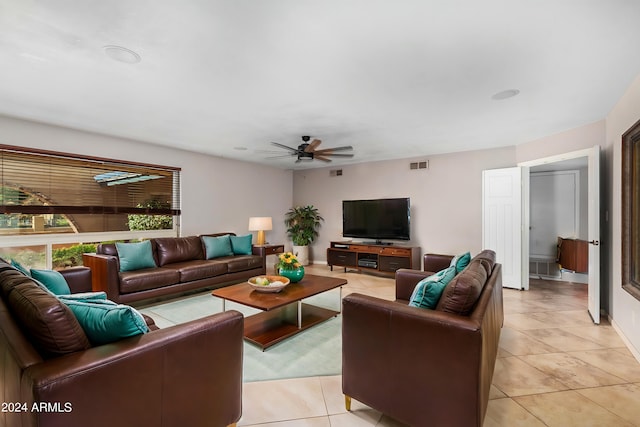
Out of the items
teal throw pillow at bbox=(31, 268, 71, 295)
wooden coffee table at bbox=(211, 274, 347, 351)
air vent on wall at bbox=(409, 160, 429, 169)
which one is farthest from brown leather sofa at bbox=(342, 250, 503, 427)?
air vent on wall at bbox=(409, 160, 429, 169)

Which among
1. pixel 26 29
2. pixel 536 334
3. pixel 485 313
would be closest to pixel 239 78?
pixel 26 29

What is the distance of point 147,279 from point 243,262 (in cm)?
150

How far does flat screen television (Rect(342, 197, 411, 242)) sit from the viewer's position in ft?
18.9

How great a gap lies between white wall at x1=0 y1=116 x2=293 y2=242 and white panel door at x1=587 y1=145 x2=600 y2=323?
562 centimetres

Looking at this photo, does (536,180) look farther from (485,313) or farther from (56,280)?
(56,280)

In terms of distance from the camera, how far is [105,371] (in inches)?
43.4

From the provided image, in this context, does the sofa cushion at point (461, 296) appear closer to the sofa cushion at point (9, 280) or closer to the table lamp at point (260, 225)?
the sofa cushion at point (9, 280)

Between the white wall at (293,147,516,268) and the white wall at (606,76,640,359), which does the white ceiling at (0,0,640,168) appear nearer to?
the white wall at (606,76,640,359)

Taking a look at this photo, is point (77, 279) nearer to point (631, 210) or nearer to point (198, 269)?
point (198, 269)

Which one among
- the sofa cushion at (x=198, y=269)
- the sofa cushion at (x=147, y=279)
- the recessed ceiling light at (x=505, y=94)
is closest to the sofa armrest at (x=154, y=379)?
the sofa cushion at (x=147, y=279)

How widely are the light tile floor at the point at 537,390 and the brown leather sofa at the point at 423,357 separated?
9.8 inches

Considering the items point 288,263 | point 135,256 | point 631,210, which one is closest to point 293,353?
point 288,263

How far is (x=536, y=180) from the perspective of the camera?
18.9 feet

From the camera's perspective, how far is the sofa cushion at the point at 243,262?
475 centimetres
